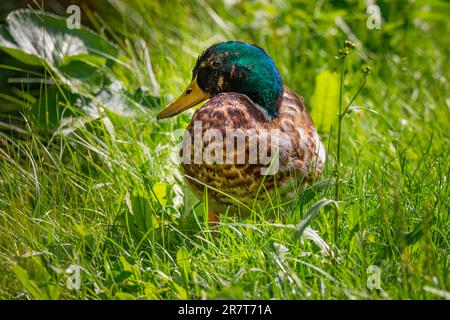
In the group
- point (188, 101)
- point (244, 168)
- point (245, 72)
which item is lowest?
point (244, 168)

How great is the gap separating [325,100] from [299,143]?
0.90 meters

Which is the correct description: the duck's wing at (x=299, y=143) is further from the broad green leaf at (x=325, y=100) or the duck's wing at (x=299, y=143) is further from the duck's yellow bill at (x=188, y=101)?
the broad green leaf at (x=325, y=100)

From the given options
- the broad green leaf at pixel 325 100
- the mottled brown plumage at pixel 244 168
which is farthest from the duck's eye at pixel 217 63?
the broad green leaf at pixel 325 100

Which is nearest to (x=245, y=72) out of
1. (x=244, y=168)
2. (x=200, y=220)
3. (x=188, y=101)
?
(x=188, y=101)

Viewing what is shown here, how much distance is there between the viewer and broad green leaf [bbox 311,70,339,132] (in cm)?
377

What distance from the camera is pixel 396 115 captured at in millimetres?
4160

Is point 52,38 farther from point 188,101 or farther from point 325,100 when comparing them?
point 325,100

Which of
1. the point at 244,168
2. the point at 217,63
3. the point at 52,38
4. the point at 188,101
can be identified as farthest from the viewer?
the point at 52,38

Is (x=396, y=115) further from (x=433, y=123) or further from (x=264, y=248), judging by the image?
(x=264, y=248)

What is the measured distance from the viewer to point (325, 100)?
12.5 feet

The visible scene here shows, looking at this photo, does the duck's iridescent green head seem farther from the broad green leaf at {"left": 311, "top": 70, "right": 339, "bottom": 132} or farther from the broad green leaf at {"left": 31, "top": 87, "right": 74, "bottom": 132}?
the broad green leaf at {"left": 31, "top": 87, "right": 74, "bottom": 132}

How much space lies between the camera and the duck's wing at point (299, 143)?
2906mm

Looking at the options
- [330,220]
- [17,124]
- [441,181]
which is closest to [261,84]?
[330,220]
